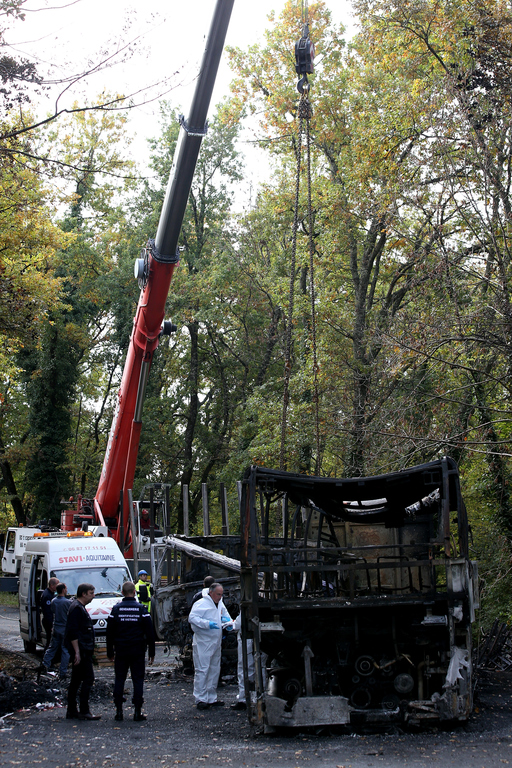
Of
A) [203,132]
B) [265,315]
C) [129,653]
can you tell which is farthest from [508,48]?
[265,315]

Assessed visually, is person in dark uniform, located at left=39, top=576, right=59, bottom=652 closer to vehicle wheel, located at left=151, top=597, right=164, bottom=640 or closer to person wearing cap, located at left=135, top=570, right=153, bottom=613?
person wearing cap, located at left=135, top=570, right=153, bottom=613

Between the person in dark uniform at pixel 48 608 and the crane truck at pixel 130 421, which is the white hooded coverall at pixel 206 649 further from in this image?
the crane truck at pixel 130 421

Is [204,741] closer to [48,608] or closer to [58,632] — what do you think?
[58,632]

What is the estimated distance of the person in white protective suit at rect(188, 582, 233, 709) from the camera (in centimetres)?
A: 958

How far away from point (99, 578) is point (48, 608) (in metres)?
1.74

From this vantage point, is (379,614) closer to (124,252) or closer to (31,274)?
(31,274)

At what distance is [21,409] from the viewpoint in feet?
128

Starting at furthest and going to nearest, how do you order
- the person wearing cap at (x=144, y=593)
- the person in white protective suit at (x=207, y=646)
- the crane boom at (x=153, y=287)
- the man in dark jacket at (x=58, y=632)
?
the person wearing cap at (x=144, y=593)
the man in dark jacket at (x=58, y=632)
the crane boom at (x=153, y=287)
the person in white protective suit at (x=207, y=646)

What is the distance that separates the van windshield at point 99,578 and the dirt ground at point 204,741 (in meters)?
3.88

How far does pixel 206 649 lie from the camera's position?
9.77 metres

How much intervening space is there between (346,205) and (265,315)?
42.7 ft

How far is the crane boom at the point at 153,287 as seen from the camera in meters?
10.1

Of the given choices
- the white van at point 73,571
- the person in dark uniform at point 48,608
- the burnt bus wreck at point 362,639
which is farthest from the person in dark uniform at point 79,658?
the white van at point 73,571

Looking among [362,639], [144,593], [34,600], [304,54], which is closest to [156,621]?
[144,593]
